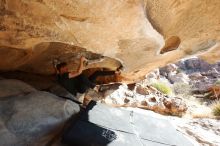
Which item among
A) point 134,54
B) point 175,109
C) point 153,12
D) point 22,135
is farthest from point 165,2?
point 175,109

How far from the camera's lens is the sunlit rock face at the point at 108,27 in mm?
2715

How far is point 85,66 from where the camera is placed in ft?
15.9

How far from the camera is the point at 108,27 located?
3137 millimetres

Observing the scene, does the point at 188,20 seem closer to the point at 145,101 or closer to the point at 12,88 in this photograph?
the point at 12,88

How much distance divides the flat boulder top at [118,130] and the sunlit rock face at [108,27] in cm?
85

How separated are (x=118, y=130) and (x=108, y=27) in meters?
1.23

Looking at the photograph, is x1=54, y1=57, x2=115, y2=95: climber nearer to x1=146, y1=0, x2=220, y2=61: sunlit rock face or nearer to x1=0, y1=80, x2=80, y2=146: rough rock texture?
x1=0, y1=80, x2=80, y2=146: rough rock texture

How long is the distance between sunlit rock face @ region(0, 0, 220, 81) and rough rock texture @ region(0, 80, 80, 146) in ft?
2.13

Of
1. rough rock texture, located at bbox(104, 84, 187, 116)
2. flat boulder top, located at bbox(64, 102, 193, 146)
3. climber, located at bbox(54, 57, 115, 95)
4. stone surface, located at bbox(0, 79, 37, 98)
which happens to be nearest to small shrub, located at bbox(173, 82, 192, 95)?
rough rock texture, located at bbox(104, 84, 187, 116)

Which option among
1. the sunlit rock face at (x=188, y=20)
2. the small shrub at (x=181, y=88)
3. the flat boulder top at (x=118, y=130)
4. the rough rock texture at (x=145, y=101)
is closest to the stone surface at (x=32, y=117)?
the flat boulder top at (x=118, y=130)

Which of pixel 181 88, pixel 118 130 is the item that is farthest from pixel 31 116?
Answer: pixel 181 88

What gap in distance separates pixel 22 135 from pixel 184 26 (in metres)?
2.33

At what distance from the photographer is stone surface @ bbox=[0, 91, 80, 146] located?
2986 mm

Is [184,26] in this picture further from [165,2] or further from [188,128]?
[188,128]
